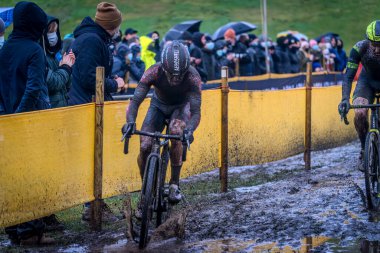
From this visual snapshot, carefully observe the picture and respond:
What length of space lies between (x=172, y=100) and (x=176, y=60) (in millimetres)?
728

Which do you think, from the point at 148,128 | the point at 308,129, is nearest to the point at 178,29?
the point at 308,129

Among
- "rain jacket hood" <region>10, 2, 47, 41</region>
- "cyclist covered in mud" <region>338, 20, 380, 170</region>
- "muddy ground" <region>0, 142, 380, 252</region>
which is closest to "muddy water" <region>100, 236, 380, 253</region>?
"muddy ground" <region>0, 142, 380, 252</region>

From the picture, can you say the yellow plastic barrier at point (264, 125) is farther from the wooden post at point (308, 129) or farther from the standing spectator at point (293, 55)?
the standing spectator at point (293, 55)

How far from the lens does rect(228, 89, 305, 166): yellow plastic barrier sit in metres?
15.3

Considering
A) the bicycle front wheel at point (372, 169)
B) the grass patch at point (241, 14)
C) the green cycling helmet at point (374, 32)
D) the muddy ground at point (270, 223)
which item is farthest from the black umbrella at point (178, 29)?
the grass patch at point (241, 14)

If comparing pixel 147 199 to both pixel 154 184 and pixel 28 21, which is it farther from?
pixel 28 21

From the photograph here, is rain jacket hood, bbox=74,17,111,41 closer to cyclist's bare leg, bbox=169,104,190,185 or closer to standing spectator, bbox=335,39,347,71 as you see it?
cyclist's bare leg, bbox=169,104,190,185

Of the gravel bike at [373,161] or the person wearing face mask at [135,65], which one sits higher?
the person wearing face mask at [135,65]

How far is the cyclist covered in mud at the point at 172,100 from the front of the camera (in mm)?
9805

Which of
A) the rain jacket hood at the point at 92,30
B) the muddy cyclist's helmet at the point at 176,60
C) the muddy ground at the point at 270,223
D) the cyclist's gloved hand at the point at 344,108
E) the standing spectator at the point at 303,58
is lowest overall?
the muddy ground at the point at 270,223

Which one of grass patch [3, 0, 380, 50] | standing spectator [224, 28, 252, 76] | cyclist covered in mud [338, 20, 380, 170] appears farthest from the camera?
grass patch [3, 0, 380, 50]

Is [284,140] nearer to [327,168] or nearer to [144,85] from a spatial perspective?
[327,168]

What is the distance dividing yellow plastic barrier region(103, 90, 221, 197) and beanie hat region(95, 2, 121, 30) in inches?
39.8

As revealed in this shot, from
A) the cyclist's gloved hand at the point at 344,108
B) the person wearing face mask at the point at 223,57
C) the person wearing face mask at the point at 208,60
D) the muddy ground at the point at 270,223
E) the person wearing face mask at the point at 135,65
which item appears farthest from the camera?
the person wearing face mask at the point at 223,57
